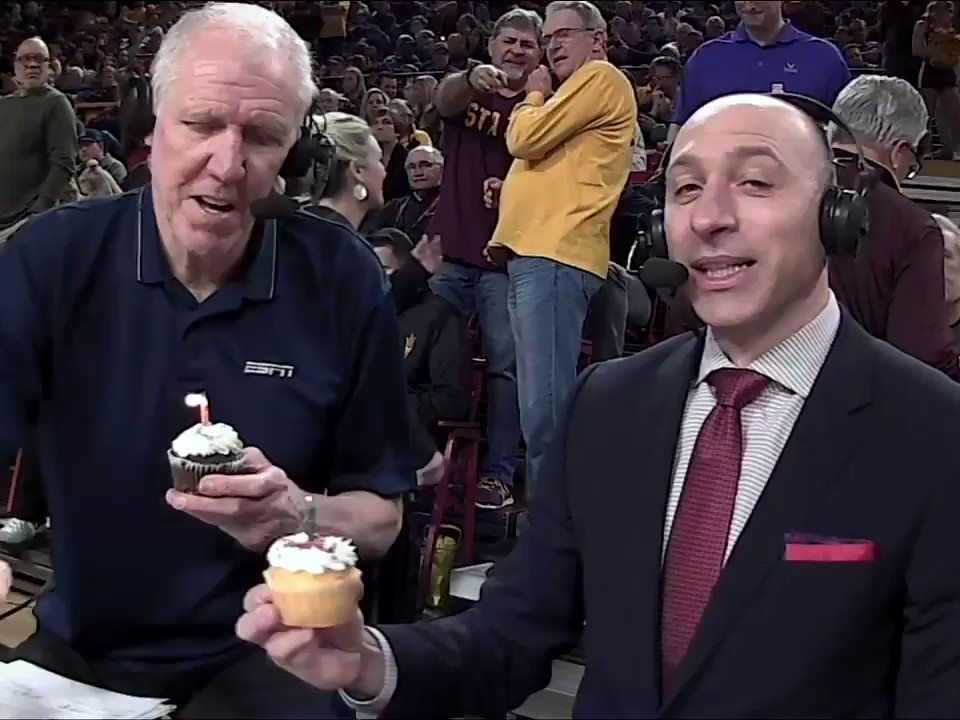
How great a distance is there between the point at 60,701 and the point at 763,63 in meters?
2.97

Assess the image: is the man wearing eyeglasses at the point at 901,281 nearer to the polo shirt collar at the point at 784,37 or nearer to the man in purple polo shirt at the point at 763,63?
the man in purple polo shirt at the point at 763,63

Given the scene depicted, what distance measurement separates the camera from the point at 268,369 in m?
1.71

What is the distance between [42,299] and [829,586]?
3.66 feet

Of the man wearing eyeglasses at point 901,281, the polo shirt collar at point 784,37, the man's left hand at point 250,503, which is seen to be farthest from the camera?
the polo shirt collar at point 784,37

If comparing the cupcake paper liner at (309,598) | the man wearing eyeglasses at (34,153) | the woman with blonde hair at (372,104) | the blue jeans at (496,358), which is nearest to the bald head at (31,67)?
the man wearing eyeglasses at (34,153)

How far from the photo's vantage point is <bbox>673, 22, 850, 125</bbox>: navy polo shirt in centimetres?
367

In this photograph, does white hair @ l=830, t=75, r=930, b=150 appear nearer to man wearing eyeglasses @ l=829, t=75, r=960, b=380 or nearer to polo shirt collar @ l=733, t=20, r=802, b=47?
man wearing eyeglasses @ l=829, t=75, r=960, b=380

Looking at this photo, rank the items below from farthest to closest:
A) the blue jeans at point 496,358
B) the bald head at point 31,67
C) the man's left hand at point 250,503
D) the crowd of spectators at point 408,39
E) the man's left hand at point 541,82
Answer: the crowd of spectators at point 408,39, the bald head at point 31,67, the blue jeans at point 496,358, the man's left hand at point 541,82, the man's left hand at point 250,503

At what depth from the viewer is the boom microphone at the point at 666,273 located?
1.39 m

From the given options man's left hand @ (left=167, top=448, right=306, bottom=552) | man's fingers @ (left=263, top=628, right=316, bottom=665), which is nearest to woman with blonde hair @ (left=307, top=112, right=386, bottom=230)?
man's left hand @ (left=167, top=448, right=306, bottom=552)

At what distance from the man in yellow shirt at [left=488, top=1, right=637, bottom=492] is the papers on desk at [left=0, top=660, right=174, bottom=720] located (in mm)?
2393

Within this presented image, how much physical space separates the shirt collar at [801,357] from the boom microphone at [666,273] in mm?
132

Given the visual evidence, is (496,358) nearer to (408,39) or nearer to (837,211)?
(837,211)

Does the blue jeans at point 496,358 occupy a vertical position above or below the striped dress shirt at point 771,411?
below
